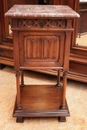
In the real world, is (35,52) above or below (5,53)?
above

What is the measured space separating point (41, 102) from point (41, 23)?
0.60 m

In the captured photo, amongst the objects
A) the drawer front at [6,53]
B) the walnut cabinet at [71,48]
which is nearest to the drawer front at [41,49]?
the walnut cabinet at [71,48]

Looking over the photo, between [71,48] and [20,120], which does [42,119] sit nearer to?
[20,120]

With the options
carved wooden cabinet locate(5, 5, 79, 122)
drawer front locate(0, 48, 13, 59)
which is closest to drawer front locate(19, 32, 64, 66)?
carved wooden cabinet locate(5, 5, 79, 122)

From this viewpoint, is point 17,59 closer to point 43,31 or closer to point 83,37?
point 43,31

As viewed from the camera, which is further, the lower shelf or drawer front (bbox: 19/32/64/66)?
the lower shelf

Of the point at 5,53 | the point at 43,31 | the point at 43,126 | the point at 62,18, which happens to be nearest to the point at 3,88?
the point at 5,53

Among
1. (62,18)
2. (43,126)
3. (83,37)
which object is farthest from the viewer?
(83,37)

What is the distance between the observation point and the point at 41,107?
131 cm

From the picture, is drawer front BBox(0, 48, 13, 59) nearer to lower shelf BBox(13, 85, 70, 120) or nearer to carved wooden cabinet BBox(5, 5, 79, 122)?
lower shelf BBox(13, 85, 70, 120)

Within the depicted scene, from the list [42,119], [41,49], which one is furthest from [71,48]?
[42,119]

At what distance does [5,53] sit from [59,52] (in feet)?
3.24

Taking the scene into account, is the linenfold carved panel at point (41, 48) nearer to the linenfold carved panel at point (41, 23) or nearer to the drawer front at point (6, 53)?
the linenfold carved panel at point (41, 23)

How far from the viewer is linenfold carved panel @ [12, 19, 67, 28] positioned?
1.05 meters
